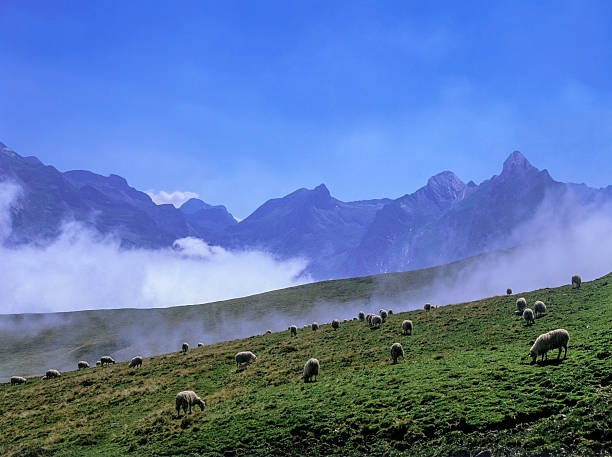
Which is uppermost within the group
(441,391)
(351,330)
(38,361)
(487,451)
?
(38,361)

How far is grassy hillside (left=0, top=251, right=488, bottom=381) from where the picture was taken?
449 feet

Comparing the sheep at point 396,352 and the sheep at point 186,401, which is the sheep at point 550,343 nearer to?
the sheep at point 396,352

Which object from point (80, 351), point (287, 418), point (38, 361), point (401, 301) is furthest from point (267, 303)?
point (287, 418)

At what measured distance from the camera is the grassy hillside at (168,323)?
5388 inches

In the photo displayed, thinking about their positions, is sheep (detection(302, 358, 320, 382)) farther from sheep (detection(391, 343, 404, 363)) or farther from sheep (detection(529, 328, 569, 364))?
sheep (detection(529, 328, 569, 364))

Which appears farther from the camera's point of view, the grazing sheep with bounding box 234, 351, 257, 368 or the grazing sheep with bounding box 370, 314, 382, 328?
the grazing sheep with bounding box 370, 314, 382, 328

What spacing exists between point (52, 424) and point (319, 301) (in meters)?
125

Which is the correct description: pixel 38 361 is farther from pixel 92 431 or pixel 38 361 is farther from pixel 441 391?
pixel 441 391

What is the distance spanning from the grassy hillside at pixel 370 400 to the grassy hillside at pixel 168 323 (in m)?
87.0

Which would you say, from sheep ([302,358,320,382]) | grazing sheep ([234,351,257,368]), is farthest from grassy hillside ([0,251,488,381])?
sheep ([302,358,320,382])

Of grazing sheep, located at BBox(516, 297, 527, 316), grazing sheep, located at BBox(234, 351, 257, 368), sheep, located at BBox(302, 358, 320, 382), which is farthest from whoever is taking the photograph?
grazing sheep, located at BBox(516, 297, 527, 316)

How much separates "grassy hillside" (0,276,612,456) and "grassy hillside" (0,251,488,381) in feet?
285

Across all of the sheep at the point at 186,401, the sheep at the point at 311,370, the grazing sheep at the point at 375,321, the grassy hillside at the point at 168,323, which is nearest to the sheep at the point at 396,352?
the sheep at the point at 311,370

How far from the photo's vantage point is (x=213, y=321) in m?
156
